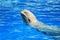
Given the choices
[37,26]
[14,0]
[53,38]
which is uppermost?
[14,0]

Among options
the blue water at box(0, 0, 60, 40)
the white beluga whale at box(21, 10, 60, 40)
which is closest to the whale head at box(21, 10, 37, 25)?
the white beluga whale at box(21, 10, 60, 40)

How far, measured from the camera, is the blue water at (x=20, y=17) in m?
2.12

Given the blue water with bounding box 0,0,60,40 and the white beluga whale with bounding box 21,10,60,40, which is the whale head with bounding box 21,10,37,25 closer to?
the white beluga whale with bounding box 21,10,60,40

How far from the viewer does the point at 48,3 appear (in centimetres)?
283

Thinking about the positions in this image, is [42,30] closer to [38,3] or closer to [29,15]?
[29,15]

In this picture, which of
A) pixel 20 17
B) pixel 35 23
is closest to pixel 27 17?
pixel 35 23

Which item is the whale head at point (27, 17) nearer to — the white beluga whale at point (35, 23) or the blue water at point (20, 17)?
the white beluga whale at point (35, 23)

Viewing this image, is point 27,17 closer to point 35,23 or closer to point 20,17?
point 35,23

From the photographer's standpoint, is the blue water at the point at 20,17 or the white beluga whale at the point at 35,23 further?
the blue water at the point at 20,17

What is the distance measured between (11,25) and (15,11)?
15.4 inches

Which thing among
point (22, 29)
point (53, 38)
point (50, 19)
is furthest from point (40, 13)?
point (53, 38)

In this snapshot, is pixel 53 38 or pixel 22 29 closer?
pixel 53 38

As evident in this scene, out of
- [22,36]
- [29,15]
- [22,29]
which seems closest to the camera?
[29,15]

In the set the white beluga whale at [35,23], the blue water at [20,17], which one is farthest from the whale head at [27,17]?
the blue water at [20,17]
